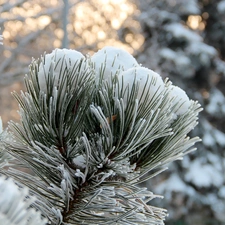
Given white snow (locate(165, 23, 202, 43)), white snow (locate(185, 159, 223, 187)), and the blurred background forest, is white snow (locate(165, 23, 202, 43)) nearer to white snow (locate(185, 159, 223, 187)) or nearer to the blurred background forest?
the blurred background forest

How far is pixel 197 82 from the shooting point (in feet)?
24.7

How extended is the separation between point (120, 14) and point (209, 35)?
220 centimetres

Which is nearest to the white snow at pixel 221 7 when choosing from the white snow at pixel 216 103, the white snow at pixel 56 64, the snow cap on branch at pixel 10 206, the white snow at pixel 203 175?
the white snow at pixel 216 103

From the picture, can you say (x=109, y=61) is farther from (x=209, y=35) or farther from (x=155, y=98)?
(x=209, y=35)

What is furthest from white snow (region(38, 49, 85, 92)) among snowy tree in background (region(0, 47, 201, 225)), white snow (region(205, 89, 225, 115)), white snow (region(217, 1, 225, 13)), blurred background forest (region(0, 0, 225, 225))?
white snow (region(217, 1, 225, 13))

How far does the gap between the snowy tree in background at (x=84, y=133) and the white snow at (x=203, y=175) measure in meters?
6.27

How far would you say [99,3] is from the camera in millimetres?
8586

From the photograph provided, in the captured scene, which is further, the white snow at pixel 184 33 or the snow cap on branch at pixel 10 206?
the white snow at pixel 184 33

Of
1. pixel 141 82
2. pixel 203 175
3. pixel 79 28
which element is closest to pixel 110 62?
pixel 141 82

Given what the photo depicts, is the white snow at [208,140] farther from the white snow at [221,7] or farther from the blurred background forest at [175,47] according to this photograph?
the white snow at [221,7]

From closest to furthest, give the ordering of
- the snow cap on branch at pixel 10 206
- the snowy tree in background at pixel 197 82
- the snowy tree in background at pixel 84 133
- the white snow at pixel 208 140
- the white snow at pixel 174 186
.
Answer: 1. the snow cap on branch at pixel 10 206
2. the snowy tree in background at pixel 84 133
3. the white snow at pixel 174 186
4. the snowy tree in background at pixel 197 82
5. the white snow at pixel 208 140

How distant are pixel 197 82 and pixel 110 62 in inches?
274

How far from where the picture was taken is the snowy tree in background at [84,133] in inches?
27.7

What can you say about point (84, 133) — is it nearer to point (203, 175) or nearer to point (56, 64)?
point (56, 64)
